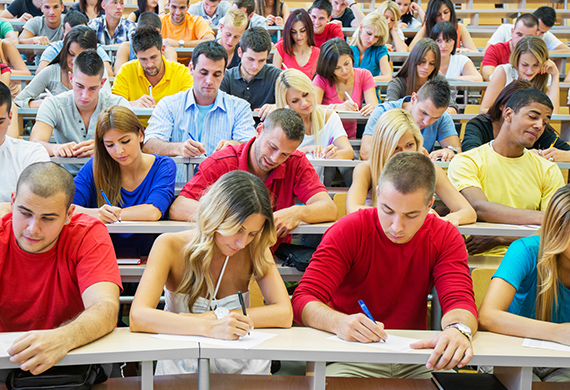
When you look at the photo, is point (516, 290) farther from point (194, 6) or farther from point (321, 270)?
point (194, 6)

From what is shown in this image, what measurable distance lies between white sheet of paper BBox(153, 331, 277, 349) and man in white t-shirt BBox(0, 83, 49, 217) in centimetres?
151

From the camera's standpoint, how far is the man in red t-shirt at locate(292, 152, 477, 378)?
1651 mm

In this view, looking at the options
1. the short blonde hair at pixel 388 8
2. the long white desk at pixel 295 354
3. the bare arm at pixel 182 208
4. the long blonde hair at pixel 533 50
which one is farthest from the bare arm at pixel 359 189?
the short blonde hair at pixel 388 8

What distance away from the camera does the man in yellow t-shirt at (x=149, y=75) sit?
3979mm

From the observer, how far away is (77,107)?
10.8 ft

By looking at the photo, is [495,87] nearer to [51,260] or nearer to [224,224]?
[224,224]

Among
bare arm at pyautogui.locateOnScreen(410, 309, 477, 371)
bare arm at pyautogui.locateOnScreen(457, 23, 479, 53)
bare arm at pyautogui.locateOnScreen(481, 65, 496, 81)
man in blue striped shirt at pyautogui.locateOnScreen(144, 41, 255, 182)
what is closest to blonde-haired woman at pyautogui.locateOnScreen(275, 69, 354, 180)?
man in blue striped shirt at pyautogui.locateOnScreen(144, 41, 255, 182)

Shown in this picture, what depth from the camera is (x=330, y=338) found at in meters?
1.49

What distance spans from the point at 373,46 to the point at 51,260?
13.7ft

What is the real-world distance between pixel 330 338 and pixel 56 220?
854 mm

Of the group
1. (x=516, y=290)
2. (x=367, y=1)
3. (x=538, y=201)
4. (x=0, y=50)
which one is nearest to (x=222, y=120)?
(x=538, y=201)

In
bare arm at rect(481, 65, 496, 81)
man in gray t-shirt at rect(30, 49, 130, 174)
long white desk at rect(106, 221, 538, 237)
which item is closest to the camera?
long white desk at rect(106, 221, 538, 237)

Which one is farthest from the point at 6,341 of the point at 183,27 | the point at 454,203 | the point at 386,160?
the point at 183,27

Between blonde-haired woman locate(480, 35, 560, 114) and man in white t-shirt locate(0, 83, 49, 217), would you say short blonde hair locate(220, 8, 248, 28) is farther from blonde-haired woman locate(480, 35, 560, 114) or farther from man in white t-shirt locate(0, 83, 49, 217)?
man in white t-shirt locate(0, 83, 49, 217)
